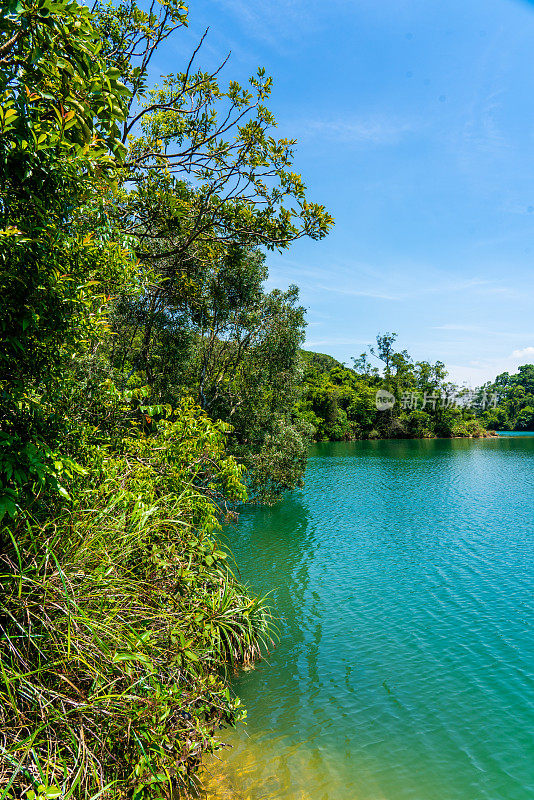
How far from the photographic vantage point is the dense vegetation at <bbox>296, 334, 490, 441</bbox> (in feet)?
218

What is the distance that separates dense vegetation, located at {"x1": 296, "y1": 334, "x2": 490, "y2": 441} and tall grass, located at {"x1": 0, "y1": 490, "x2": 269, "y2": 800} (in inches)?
2254

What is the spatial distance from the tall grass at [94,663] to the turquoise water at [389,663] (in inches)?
72.5

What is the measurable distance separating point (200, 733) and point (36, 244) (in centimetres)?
488

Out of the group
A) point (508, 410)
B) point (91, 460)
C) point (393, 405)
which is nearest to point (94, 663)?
point (91, 460)

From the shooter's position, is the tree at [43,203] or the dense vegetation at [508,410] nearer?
the tree at [43,203]

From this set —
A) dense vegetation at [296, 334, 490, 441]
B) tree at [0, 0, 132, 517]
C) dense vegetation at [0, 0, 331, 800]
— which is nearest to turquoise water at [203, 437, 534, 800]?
dense vegetation at [0, 0, 331, 800]

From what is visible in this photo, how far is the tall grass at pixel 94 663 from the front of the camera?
11.0 ft

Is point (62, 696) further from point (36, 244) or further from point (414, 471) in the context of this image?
point (414, 471)

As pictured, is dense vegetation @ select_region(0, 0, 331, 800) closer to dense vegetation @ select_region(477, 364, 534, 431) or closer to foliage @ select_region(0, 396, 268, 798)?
foliage @ select_region(0, 396, 268, 798)

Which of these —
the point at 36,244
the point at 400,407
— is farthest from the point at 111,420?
the point at 400,407

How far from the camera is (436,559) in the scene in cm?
1513

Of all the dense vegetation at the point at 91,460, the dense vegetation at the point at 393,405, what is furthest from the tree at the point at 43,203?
the dense vegetation at the point at 393,405

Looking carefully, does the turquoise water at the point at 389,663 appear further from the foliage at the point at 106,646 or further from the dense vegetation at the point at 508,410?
the dense vegetation at the point at 508,410

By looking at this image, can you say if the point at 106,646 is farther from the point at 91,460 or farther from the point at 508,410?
the point at 508,410
